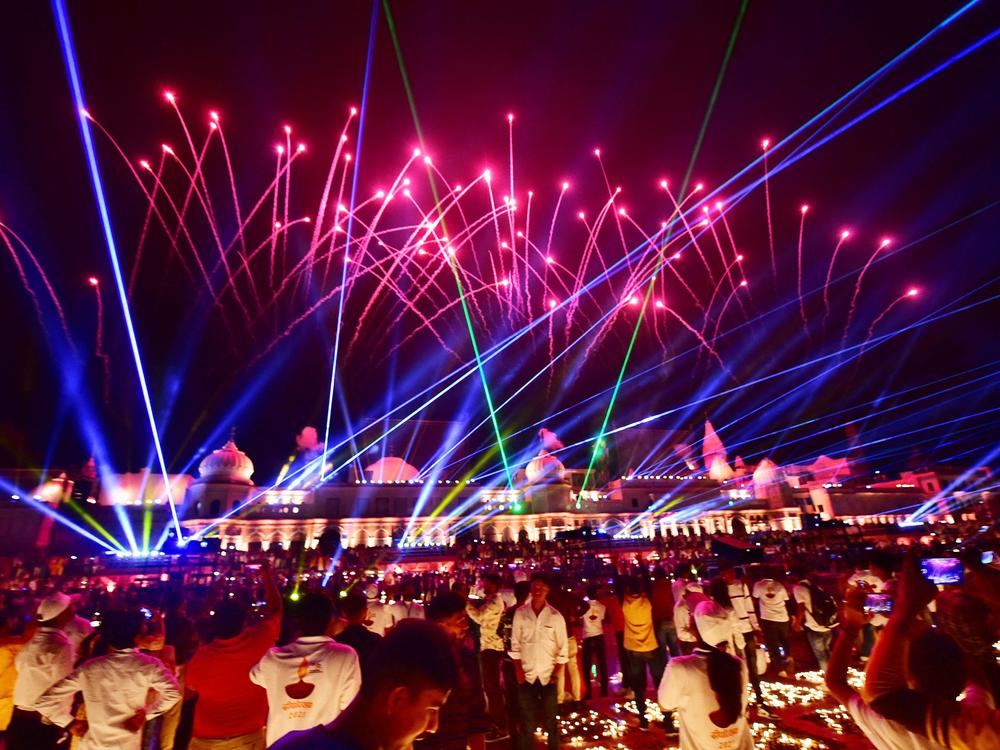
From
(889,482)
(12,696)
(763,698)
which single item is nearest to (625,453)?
(889,482)

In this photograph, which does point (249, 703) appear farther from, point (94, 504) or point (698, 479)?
point (698, 479)

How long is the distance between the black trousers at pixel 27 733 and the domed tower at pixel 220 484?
50.5 m

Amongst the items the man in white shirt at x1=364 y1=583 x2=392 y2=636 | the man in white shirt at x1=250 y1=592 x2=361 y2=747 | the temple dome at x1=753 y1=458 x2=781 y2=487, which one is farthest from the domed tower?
the temple dome at x1=753 y1=458 x2=781 y2=487

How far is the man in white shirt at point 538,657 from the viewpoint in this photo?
6.05 metres

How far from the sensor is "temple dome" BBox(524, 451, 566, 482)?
204 ft

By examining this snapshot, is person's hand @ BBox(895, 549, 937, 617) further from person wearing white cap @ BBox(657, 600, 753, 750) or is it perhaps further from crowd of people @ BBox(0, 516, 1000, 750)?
person wearing white cap @ BBox(657, 600, 753, 750)

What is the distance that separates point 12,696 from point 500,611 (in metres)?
5.94

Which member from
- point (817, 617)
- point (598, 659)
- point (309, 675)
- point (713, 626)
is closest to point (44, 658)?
point (309, 675)

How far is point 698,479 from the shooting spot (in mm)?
Answer: 69250

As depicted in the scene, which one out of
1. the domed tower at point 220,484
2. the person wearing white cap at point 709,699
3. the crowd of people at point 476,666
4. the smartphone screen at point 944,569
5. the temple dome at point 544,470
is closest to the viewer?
the crowd of people at point 476,666

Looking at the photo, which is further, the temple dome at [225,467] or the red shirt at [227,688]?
the temple dome at [225,467]

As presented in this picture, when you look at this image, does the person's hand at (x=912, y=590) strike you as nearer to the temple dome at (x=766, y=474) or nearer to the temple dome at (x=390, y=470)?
the temple dome at (x=390, y=470)

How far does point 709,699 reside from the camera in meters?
3.93

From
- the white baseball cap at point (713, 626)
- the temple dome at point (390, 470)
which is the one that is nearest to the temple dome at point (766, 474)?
the temple dome at point (390, 470)
